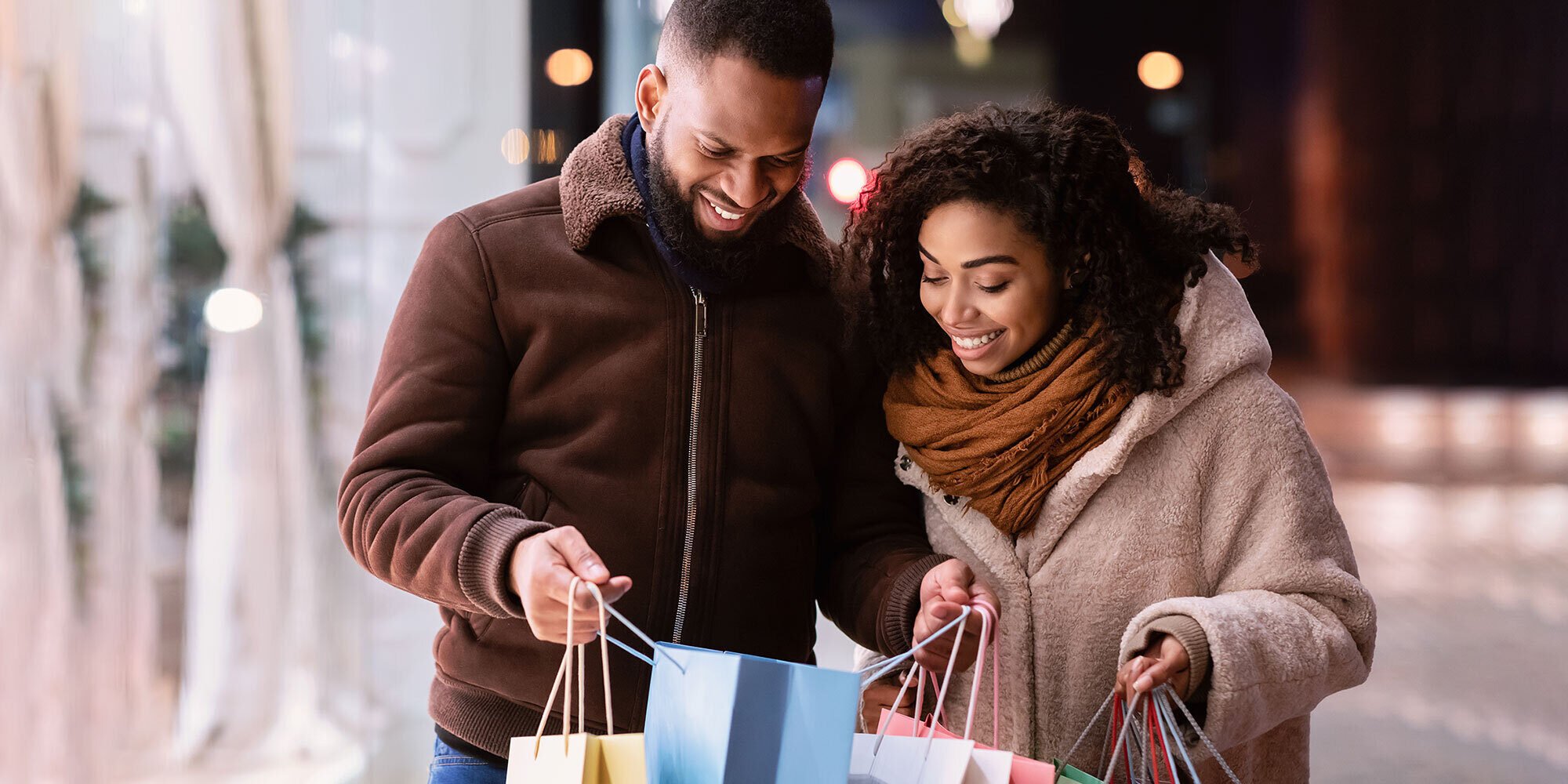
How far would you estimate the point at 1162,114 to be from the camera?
4758mm

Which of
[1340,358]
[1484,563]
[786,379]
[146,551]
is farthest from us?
[1340,358]

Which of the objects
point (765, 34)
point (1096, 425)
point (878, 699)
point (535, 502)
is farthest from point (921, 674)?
point (765, 34)

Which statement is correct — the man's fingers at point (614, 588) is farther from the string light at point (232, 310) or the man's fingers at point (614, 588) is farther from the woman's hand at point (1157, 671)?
the string light at point (232, 310)

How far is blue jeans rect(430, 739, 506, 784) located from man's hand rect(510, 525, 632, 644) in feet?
1.28

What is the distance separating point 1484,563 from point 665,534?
549cm

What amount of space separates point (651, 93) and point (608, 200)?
16cm

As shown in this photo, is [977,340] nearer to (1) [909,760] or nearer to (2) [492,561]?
(1) [909,760]

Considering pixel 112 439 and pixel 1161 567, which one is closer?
pixel 1161 567

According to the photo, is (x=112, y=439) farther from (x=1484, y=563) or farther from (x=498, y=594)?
(x=1484, y=563)

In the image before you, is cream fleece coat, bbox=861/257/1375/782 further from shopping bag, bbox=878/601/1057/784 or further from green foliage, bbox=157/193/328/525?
green foliage, bbox=157/193/328/525

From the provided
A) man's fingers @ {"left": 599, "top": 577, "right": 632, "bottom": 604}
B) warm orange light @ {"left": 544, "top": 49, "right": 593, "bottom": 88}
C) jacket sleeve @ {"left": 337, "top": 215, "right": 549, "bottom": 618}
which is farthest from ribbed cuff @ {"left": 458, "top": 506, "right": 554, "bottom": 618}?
warm orange light @ {"left": 544, "top": 49, "right": 593, "bottom": 88}

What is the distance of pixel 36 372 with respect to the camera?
98.8 inches

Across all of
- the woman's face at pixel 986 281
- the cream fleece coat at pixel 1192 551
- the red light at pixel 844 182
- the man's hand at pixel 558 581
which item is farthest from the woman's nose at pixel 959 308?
the red light at pixel 844 182

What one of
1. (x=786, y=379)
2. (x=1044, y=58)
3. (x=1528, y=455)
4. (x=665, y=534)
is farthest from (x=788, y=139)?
(x=1528, y=455)
